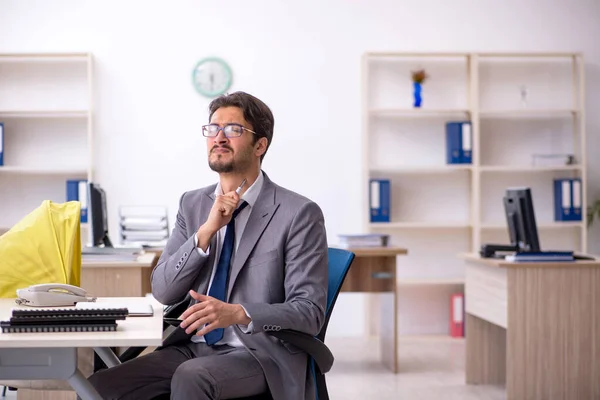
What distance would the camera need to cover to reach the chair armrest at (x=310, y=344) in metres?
2.21

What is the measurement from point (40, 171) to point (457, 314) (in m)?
3.28

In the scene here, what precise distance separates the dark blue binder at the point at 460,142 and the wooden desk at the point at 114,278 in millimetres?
2888

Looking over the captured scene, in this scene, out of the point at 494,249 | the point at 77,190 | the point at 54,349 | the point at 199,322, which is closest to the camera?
the point at 54,349

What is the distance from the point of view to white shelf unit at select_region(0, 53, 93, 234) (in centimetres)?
598

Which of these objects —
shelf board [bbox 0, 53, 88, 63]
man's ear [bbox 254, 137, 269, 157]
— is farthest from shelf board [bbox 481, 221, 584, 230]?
man's ear [bbox 254, 137, 269, 157]

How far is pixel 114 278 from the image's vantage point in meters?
3.94

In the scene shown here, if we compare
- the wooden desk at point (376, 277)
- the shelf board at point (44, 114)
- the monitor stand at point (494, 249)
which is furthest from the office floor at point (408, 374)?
the shelf board at point (44, 114)

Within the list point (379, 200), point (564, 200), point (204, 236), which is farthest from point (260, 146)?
point (564, 200)

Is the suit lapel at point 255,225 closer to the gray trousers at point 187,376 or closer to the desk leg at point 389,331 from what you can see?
the gray trousers at point 187,376

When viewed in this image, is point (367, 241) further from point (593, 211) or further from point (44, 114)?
point (44, 114)

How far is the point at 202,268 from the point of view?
2396mm

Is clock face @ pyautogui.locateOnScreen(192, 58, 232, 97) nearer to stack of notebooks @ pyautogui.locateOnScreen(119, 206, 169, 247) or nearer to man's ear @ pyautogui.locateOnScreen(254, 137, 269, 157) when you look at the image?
stack of notebooks @ pyautogui.locateOnScreen(119, 206, 169, 247)

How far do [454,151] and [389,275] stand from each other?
1388 millimetres

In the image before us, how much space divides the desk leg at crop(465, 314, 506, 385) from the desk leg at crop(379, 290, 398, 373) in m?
0.51
